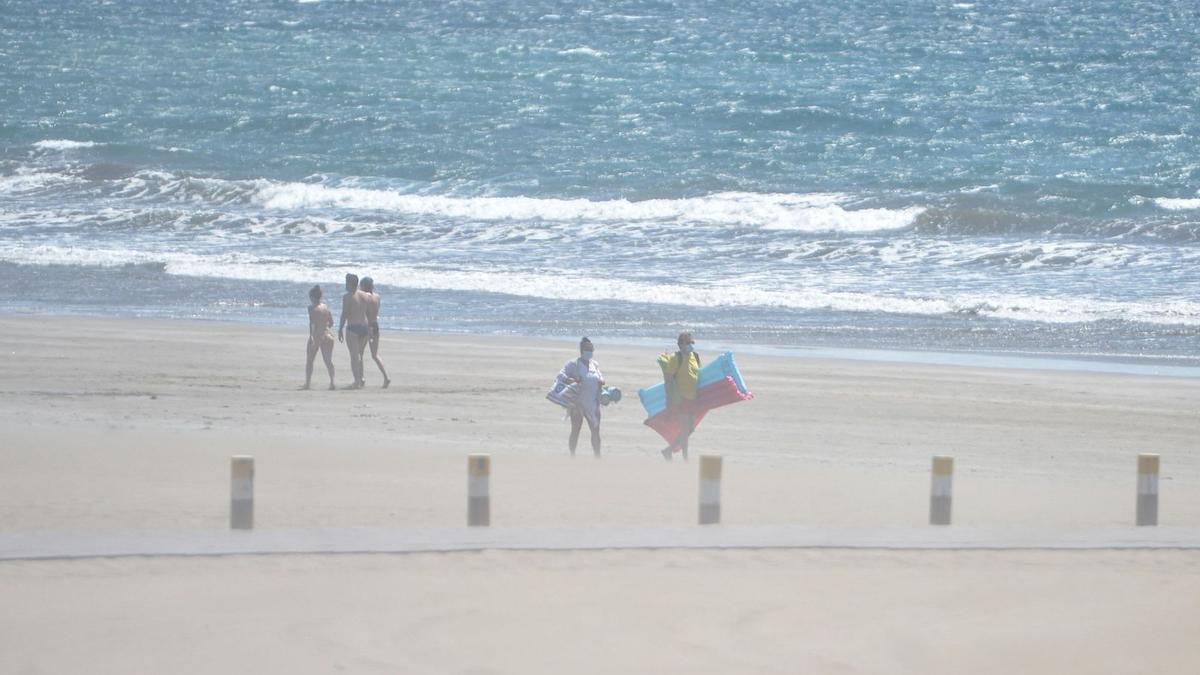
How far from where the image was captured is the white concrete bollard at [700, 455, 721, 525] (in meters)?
10.1

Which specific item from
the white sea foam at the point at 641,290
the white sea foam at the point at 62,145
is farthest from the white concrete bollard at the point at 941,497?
the white sea foam at the point at 62,145

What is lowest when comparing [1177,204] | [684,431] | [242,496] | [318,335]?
[242,496]

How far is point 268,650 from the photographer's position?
7773mm

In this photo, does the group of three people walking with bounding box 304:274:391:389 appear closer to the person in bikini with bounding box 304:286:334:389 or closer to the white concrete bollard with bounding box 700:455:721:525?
the person in bikini with bounding box 304:286:334:389

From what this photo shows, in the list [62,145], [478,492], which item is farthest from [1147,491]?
[62,145]

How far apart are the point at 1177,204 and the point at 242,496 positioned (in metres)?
27.7

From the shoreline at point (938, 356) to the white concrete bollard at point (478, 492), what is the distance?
10.2 metres

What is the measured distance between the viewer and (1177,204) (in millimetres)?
33500

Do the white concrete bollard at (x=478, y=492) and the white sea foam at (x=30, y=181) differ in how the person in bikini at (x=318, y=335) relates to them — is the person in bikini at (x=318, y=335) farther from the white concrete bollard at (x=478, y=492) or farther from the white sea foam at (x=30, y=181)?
the white sea foam at (x=30, y=181)

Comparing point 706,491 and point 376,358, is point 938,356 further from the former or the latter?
point 706,491

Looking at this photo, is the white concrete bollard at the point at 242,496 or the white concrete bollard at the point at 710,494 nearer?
the white concrete bollard at the point at 242,496

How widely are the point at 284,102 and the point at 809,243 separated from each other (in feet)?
73.8

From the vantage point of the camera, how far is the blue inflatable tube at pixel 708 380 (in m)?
13.3

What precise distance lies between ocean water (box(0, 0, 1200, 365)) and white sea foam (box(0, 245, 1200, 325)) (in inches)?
3.5
